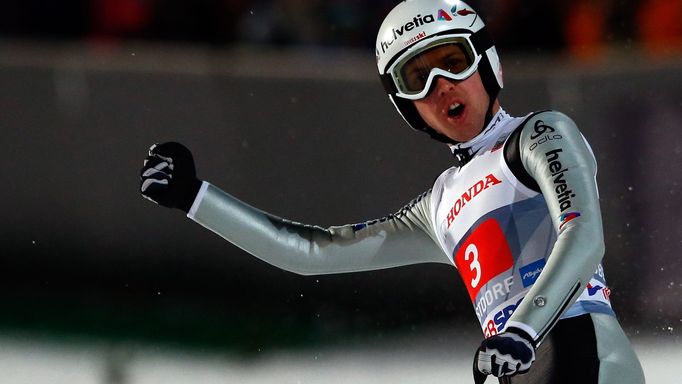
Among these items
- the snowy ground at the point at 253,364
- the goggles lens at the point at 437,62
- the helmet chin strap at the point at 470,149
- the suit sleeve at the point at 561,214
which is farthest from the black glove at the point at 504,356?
the snowy ground at the point at 253,364

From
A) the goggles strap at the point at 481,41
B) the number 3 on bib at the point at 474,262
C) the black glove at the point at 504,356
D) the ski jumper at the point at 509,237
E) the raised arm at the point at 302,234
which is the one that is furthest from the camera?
the raised arm at the point at 302,234

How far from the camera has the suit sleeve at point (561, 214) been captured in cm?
388

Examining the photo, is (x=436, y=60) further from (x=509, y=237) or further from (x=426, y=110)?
(x=509, y=237)

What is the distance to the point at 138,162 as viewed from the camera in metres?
9.28

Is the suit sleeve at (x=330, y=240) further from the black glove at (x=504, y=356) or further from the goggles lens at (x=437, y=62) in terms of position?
the black glove at (x=504, y=356)

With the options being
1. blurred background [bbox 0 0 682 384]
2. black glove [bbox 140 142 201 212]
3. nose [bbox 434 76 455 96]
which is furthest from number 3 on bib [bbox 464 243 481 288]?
blurred background [bbox 0 0 682 384]

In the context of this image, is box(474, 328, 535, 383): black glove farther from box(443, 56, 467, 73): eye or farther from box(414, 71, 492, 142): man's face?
box(443, 56, 467, 73): eye

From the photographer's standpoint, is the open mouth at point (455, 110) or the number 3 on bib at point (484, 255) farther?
the open mouth at point (455, 110)

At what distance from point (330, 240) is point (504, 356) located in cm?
161

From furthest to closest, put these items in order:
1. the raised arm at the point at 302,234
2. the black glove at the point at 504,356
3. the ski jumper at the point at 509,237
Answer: the raised arm at the point at 302,234 < the ski jumper at the point at 509,237 < the black glove at the point at 504,356

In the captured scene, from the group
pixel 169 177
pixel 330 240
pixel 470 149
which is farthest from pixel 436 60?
pixel 169 177

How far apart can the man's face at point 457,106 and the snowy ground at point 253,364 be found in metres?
2.52

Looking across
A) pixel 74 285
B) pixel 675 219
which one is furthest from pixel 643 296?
pixel 74 285

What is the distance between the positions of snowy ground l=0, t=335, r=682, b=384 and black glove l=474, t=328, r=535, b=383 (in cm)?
318
